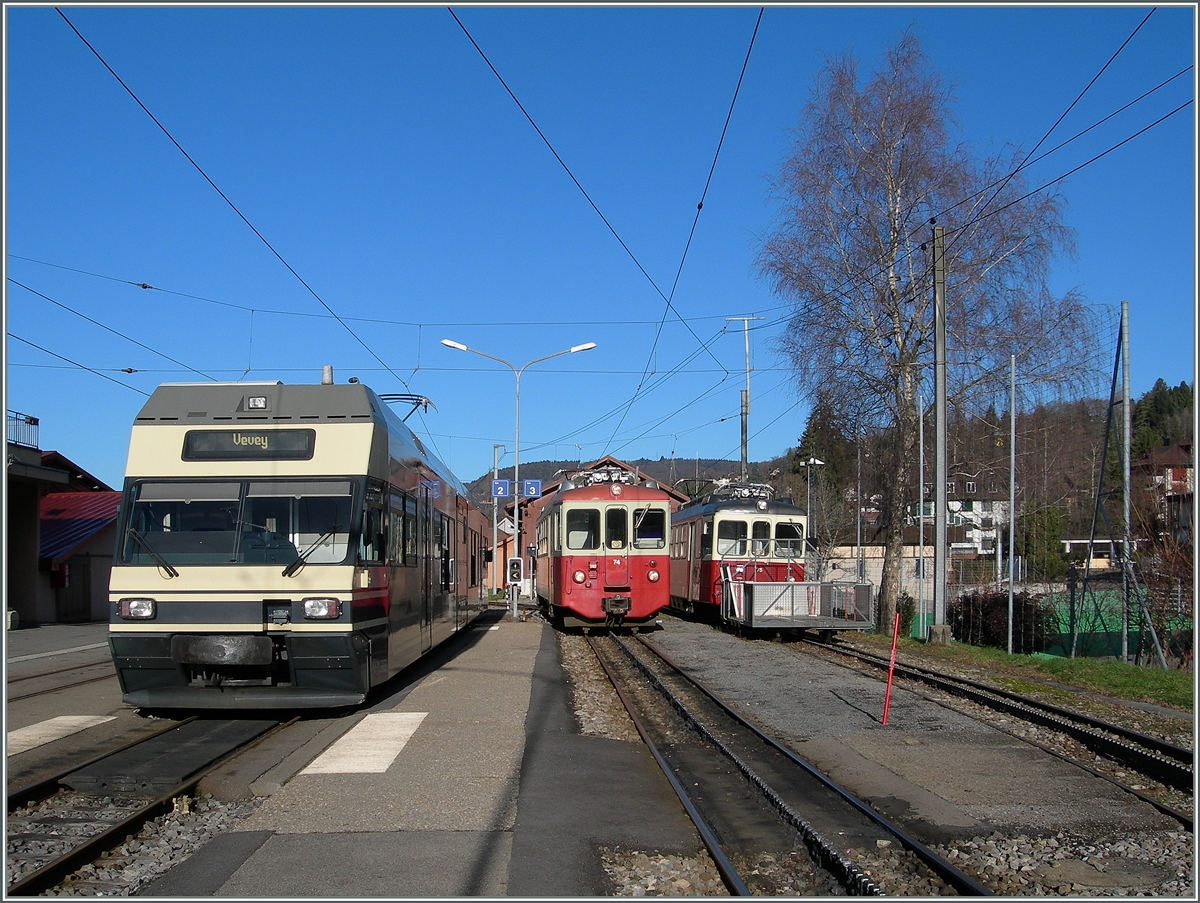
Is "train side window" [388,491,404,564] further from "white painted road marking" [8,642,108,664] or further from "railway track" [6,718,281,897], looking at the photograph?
"white painted road marking" [8,642,108,664]

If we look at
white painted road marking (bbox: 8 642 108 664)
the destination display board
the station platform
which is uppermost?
the destination display board

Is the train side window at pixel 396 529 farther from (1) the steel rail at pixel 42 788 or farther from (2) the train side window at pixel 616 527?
(2) the train side window at pixel 616 527

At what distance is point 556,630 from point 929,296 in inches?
465

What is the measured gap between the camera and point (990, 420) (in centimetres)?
2652

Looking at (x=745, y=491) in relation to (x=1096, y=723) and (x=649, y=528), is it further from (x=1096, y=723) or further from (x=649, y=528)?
(x=1096, y=723)

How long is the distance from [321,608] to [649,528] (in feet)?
41.6

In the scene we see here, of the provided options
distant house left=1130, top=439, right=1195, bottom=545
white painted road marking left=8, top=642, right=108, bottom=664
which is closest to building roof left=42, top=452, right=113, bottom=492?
white painted road marking left=8, top=642, right=108, bottom=664

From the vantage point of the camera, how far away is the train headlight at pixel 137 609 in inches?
365

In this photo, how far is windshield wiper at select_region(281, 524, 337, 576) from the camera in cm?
941

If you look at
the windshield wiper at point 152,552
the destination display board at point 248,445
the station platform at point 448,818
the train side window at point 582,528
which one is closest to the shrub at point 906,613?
the train side window at point 582,528

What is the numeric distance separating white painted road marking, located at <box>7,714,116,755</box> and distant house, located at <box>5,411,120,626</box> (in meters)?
15.3

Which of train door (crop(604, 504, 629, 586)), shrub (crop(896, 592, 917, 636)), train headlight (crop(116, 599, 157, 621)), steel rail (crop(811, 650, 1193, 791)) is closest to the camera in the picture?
steel rail (crop(811, 650, 1193, 791))

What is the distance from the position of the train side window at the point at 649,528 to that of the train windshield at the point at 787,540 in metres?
3.21

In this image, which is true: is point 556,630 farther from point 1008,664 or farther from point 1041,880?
point 1041,880
